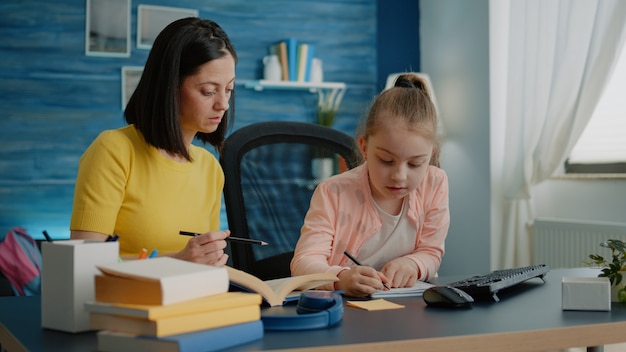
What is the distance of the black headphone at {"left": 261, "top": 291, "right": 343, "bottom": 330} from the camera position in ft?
3.50

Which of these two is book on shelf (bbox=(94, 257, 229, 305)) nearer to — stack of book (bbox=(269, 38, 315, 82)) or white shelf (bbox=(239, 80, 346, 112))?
white shelf (bbox=(239, 80, 346, 112))

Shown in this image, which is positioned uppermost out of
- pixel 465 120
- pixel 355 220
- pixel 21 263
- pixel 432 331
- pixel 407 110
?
pixel 465 120

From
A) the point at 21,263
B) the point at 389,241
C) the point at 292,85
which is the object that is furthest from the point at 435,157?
the point at 292,85

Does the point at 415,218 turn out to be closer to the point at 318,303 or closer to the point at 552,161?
the point at 318,303

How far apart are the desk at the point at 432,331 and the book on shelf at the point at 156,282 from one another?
0.09 m

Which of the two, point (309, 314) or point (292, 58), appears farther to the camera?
point (292, 58)

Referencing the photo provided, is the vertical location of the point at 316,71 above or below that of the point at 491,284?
above

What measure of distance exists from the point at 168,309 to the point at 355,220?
0.86 meters

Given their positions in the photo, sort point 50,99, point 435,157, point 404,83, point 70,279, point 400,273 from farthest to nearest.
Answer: point 50,99, point 435,157, point 404,83, point 400,273, point 70,279

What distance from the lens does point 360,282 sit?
138 centimetres

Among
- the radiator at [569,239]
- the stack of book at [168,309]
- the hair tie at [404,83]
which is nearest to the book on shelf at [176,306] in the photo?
the stack of book at [168,309]

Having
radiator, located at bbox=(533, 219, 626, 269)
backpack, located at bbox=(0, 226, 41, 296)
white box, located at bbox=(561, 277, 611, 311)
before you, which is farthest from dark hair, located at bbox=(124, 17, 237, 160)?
radiator, located at bbox=(533, 219, 626, 269)

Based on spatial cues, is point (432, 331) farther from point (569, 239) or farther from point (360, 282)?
point (569, 239)

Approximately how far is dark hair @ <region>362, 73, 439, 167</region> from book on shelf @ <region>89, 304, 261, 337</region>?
2.60ft
